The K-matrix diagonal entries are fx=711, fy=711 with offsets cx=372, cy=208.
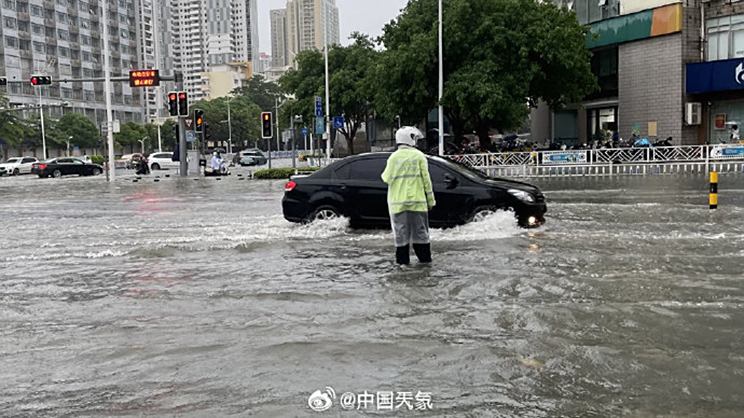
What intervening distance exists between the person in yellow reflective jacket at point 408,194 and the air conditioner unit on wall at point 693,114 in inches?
1234

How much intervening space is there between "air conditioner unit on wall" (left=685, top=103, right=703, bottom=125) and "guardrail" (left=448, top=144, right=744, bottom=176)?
5784 mm

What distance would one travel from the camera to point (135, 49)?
389ft

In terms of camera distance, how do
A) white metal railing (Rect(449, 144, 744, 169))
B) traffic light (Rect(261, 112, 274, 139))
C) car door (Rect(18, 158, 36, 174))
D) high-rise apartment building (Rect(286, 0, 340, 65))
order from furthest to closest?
high-rise apartment building (Rect(286, 0, 340, 65))
car door (Rect(18, 158, 36, 174))
traffic light (Rect(261, 112, 274, 139))
white metal railing (Rect(449, 144, 744, 169))

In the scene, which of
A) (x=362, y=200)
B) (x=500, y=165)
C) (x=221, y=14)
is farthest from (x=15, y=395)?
(x=221, y=14)

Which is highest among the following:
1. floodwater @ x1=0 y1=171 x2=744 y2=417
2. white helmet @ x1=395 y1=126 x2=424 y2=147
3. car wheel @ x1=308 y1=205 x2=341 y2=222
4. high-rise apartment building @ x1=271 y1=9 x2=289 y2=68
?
high-rise apartment building @ x1=271 y1=9 x2=289 y2=68

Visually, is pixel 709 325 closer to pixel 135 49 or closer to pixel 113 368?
pixel 113 368

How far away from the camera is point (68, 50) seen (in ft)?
335

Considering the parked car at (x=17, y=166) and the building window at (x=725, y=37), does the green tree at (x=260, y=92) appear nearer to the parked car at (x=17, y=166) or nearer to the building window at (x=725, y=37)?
the parked car at (x=17, y=166)

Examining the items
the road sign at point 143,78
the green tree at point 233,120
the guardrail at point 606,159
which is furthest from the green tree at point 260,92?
the guardrail at point 606,159

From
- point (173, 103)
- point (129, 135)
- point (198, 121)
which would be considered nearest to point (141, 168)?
point (198, 121)

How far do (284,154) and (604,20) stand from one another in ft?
191

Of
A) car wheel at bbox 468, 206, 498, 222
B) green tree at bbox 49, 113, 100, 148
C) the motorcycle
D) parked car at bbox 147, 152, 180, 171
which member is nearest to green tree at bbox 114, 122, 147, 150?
green tree at bbox 49, 113, 100, 148

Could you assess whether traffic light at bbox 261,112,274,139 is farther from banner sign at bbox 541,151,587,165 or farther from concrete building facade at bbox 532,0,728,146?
concrete building facade at bbox 532,0,728,146

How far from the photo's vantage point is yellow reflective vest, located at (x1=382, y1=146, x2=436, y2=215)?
876 cm
